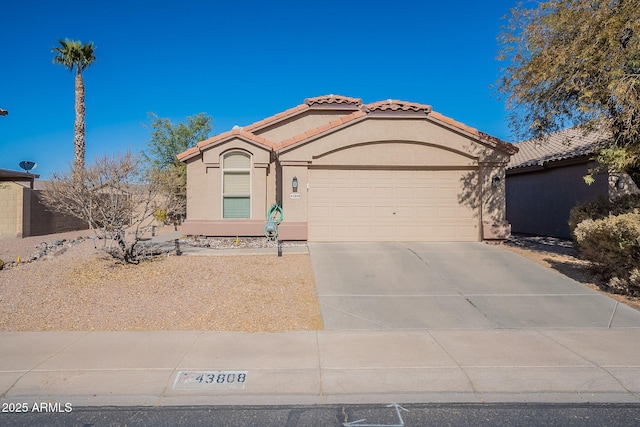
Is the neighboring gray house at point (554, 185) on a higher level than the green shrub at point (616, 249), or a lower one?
higher

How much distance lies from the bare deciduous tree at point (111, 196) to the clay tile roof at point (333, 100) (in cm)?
774

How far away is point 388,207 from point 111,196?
8.02 meters

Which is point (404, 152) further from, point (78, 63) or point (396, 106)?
point (78, 63)

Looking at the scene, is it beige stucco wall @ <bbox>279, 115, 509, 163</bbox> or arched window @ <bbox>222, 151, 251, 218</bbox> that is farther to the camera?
arched window @ <bbox>222, 151, 251, 218</bbox>

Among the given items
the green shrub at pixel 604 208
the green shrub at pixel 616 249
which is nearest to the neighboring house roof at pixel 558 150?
the green shrub at pixel 604 208

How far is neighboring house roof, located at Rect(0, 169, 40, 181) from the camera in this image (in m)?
20.7

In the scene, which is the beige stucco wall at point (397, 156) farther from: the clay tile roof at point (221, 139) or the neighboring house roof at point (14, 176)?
the neighboring house roof at point (14, 176)

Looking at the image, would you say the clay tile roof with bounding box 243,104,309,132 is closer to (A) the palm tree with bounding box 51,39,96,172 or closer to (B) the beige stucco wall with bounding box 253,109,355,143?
(B) the beige stucco wall with bounding box 253,109,355,143

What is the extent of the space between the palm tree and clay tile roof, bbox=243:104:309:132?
1385 centimetres

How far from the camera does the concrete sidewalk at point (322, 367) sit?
172 inches

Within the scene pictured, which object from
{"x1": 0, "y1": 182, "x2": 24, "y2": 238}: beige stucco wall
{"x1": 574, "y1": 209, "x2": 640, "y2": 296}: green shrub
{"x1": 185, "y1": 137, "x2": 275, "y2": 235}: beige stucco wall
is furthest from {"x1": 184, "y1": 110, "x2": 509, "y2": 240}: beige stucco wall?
{"x1": 0, "y1": 182, "x2": 24, "y2": 238}: beige stucco wall

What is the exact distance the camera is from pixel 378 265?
1002 centimetres

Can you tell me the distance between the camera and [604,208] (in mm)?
10000

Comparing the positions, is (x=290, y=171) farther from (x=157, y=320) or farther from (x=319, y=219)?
(x=157, y=320)
